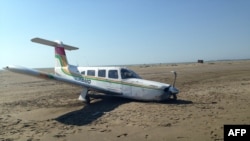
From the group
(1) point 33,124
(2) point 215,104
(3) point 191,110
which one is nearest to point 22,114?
(1) point 33,124

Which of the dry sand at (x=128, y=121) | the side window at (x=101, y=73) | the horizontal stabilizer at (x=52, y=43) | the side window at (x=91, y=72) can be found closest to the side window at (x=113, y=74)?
the side window at (x=101, y=73)

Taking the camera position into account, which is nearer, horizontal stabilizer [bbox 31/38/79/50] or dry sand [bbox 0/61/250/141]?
dry sand [bbox 0/61/250/141]

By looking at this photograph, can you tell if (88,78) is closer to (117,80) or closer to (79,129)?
(117,80)

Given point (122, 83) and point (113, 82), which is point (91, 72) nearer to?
point (113, 82)

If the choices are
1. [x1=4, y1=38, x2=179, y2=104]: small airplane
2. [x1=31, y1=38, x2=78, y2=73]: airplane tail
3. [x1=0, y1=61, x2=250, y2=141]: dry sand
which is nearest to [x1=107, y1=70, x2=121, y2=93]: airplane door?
[x1=4, y1=38, x2=179, y2=104]: small airplane

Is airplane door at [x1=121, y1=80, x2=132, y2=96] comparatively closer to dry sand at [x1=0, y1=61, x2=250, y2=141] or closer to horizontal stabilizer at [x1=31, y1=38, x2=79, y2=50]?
dry sand at [x1=0, y1=61, x2=250, y2=141]

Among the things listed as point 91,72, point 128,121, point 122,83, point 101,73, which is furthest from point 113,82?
point 128,121

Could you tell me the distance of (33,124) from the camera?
9.19m

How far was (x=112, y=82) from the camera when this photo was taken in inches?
523

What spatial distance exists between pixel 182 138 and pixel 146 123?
190 cm

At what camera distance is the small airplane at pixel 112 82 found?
11.6 meters

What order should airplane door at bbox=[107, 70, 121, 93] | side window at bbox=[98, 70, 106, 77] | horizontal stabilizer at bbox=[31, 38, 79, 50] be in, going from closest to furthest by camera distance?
airplane door at bbox=[107, 70, 121, 93] < side window at bbox=[98, 70, 106, 77] < horizontal stabilizer at bbox=[31, 38, 79, 50]

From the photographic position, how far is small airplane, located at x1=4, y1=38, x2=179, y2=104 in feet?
38.1

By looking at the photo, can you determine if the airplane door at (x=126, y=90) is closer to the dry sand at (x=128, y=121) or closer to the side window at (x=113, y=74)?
the side window at (x=113, y=74)
